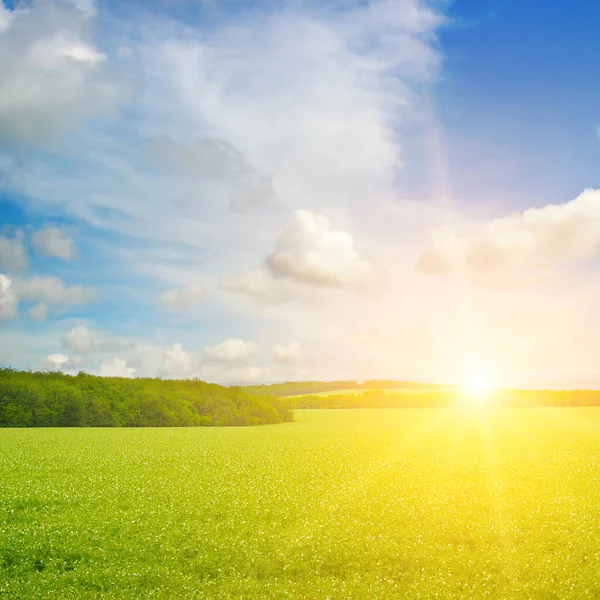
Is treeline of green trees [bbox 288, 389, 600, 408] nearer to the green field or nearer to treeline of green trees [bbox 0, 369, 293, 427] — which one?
treeline of green trees [bbox 0, 369, 293, 427]

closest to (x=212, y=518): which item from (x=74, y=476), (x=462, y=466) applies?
(x=74, y=476)

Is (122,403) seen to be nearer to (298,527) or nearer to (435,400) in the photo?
(298,527)

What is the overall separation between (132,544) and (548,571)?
12.4 m

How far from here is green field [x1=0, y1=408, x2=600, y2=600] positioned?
45.3 feet

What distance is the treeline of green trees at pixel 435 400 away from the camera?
101m

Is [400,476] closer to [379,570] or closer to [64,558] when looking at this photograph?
[379,570]

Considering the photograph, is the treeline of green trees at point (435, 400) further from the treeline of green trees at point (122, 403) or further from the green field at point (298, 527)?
the green field at point (298, 527)

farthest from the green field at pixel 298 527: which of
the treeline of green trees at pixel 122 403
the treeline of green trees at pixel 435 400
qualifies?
the treeline of green trees at pixel 435 400

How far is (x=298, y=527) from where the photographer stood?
16078 millimetres

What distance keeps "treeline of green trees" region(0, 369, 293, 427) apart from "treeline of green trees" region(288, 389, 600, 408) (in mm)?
31726

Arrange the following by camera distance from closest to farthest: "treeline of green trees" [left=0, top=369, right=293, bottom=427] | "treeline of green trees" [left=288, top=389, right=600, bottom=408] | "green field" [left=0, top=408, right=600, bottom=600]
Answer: "green field" [left=0, top=408, right=600, bottom=600] < "treeline of green trees" [left=0, top=369, right=293, bottom=427] < "treeline of green trees" [left=288, top=389, right=600, bottom=408]

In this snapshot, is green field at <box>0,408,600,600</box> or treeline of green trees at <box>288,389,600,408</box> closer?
green field at <box>0,408,600,600</box>

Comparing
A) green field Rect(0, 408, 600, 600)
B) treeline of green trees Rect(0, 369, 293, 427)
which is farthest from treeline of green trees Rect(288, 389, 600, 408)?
green field Rect(0, 408, 600, 600)

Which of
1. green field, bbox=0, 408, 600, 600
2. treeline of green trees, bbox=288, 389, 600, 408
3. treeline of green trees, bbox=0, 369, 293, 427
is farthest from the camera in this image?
treeline of green trees, bbox=288, 389, 600, 408
